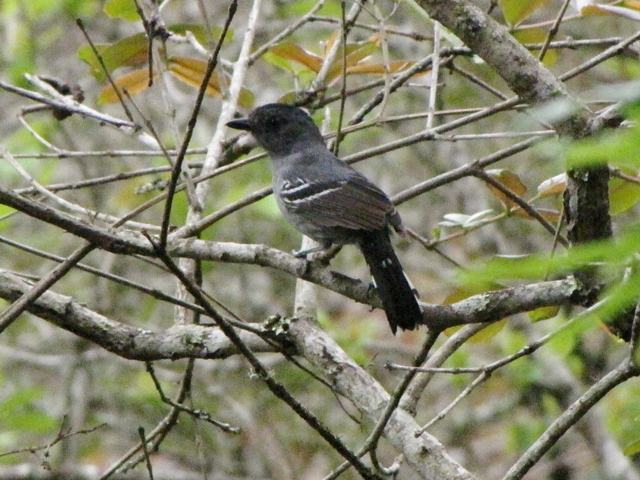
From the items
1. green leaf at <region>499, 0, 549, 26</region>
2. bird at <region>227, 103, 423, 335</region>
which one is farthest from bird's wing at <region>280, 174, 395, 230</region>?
green leaf at <region>499, 0, 549, 26</region>

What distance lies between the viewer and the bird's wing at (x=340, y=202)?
142 inches

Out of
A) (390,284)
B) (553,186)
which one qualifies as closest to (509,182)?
(553,186)

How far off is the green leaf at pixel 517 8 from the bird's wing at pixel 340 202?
2.37ft

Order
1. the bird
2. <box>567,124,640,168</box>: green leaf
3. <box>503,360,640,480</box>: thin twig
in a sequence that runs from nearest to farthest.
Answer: <box>567,124,640,168</box>: green leaf < <box>503,360,640,480</box>: thin twig < the bird

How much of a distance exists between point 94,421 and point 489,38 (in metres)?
4.66

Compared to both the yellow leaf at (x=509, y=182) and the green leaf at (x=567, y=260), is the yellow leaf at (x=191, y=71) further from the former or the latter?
the green leaf at (x=567, y=260)

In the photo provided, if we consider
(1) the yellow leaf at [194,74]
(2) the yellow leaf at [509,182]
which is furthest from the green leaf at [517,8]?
(1) the yellow leaf at [194,74]

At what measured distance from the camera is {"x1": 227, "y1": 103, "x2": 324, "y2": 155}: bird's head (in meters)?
4.36

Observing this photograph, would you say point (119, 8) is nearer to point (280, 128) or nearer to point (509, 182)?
point (280, 128)

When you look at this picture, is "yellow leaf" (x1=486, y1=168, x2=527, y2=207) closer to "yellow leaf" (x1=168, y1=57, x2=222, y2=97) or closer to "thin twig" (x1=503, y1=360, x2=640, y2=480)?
"thin twig" (x1=503, y1=360, x2=640, y2=480)

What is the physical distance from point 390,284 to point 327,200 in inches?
36.3

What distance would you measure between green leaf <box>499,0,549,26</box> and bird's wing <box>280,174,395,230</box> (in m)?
Answer: 0.72

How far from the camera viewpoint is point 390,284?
3059mm

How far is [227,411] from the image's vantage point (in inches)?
259
